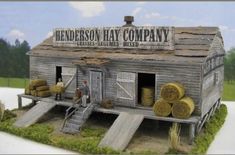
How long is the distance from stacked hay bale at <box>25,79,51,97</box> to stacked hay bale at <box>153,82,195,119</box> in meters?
8.72

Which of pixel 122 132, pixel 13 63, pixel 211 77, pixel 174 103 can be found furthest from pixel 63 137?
pixel 13 63

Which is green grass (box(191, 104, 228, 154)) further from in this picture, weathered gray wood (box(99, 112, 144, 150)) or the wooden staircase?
the wooden staircase

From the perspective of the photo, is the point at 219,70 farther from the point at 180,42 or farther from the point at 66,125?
the point at 66,125

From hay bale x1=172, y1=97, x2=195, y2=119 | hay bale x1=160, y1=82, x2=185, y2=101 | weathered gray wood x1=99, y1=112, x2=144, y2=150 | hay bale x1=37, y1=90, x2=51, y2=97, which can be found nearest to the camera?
weathered gray wood x1=99, y1=112, x2=144, y2=150

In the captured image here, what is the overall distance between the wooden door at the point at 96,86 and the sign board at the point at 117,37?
80.8 inches

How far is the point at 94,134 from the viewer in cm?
1912

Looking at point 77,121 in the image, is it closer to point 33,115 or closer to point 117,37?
point 33,115

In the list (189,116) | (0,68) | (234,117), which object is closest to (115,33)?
(189,116)

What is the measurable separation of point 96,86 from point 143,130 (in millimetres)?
4029

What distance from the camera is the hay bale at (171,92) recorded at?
1805cm

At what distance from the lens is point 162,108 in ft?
60.7

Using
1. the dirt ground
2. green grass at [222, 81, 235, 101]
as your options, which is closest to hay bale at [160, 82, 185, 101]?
the dirt ground

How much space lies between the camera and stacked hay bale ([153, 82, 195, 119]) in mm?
17906

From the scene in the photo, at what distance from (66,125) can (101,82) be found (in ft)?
11.5
